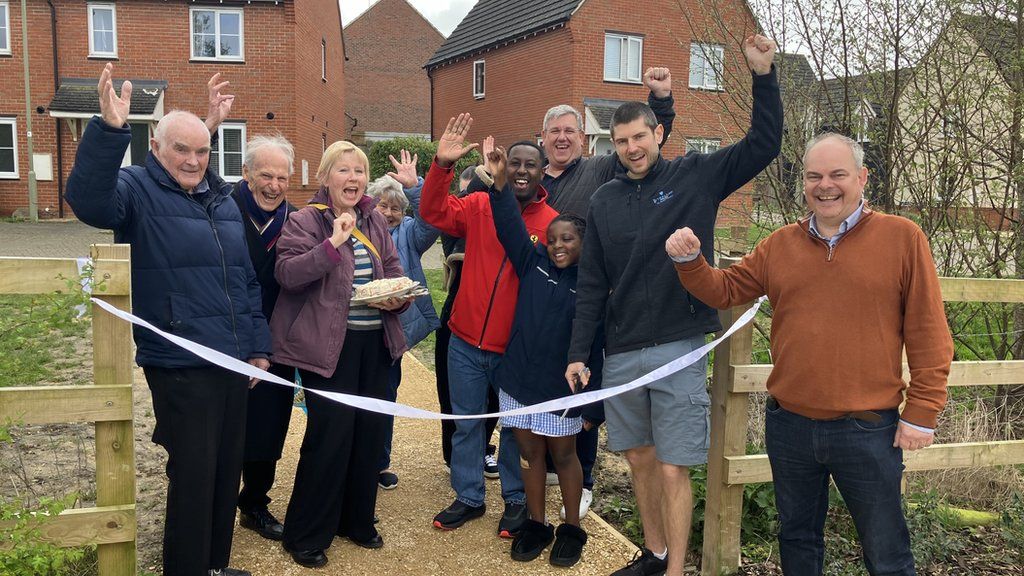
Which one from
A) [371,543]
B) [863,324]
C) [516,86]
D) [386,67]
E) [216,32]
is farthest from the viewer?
[386,67]

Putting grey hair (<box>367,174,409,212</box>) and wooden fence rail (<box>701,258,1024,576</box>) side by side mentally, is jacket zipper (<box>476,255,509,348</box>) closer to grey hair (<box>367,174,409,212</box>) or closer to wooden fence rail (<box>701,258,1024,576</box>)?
wooden fence rail (<box>701,258,1024,576</box>)

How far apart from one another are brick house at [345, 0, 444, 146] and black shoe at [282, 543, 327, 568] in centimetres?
3762

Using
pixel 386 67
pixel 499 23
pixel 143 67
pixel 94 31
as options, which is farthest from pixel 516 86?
pixel 386 67

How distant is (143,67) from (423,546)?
21.1 meters

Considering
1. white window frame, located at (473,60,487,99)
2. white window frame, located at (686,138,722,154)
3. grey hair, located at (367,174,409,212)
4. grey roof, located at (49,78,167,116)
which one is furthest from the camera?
white window frame, located at (473,60,487,99)

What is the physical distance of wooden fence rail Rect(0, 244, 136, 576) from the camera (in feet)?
9.87

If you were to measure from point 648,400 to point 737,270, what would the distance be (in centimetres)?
71

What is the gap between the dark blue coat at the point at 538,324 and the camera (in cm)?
390

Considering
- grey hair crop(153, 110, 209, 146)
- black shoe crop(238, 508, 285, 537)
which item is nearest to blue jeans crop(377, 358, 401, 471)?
black shoe crop(238, 508, 285, 537)

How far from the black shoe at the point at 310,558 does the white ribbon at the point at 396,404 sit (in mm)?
779

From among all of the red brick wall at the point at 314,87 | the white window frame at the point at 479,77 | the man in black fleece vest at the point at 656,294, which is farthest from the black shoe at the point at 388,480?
the white window frame at the point at 479,77

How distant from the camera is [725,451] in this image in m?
3.95

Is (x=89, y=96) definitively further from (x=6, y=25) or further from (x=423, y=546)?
(x=423, y=546)

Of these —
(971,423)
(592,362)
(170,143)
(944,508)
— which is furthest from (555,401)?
(971,423)
